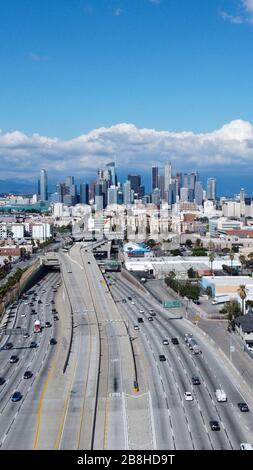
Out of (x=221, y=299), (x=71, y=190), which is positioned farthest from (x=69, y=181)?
(x=221, y=299)

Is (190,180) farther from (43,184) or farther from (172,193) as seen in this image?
(43,184)

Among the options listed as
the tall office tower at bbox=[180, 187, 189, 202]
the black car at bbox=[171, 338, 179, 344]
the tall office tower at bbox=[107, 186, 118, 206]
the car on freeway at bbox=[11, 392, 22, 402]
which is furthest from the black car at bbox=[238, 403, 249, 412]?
the tall office tower at bbox=[180, 187, 189, 202]

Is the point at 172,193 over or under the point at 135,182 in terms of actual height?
under

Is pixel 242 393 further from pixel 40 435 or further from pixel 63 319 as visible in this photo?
pixel 63 319

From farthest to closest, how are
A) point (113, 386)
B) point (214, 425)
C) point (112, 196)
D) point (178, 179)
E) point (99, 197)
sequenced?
point (178, 179) < point (112, 196) < point (99, 197) < point (113, 386) < point (214, 425)

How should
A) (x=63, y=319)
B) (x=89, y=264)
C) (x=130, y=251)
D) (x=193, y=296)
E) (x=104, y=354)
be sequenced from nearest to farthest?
(x=104, y=354), (x=63, y=319), (x=193, y=296), (x=89, y=264), (x=130, y=251)
